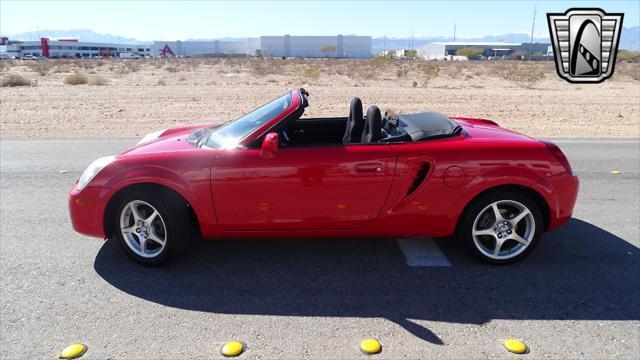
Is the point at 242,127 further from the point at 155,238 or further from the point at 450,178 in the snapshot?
the point at 450,178

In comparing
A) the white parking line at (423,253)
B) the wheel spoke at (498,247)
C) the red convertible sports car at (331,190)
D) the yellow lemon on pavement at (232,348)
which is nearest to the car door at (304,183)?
the red convertible sports car at (331,190)

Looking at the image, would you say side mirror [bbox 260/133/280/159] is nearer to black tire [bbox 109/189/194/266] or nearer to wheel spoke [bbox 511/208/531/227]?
black tire [bbox 109/189/194/266]

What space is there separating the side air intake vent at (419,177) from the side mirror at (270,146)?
1.12 m

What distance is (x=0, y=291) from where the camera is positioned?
378cm

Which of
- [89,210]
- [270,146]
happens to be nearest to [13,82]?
[89,210]

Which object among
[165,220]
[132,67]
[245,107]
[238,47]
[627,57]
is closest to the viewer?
[165,220]

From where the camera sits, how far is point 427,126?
4.22m

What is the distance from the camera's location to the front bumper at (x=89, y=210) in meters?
4.00

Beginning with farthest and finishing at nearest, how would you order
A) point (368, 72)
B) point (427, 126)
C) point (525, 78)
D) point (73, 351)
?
point (368, 72) → point (525, 78) → point (427, 126) → point (73, 351)

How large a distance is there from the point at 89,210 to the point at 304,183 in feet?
5.93

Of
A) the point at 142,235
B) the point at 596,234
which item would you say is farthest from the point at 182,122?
the point at 596,234

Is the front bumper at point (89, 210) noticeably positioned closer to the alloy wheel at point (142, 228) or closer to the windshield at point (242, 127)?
the alloy wheel at point (142, 228)

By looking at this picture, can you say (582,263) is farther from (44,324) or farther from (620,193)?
(44,324)

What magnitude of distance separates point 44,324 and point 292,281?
5.77ft
